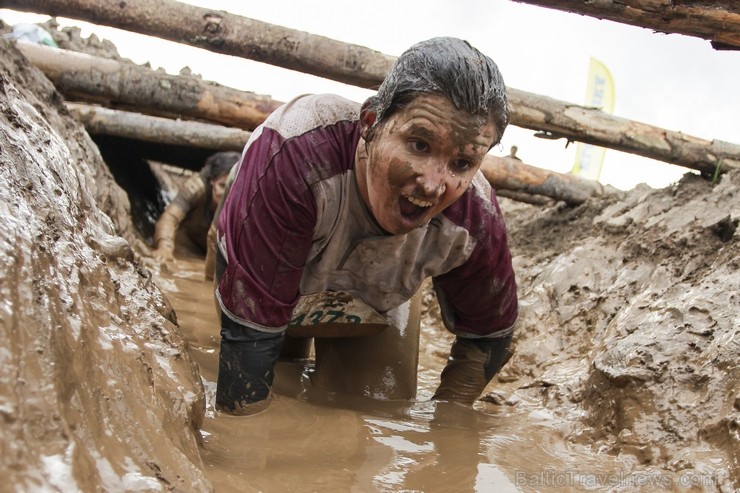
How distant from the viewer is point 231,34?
3740 mm

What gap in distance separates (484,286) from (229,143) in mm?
3874

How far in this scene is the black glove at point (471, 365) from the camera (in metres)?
2.73

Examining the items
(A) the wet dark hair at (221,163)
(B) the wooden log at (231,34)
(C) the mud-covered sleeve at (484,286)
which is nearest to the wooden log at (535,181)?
(B) the wooden log at (231,34)

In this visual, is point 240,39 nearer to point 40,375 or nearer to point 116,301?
point 116,301

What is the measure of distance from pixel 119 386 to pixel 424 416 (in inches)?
51.7

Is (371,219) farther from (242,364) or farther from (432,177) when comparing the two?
(242,364)

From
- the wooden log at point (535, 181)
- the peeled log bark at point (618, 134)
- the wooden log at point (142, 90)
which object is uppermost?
the peeled log bark at point (618, 134)

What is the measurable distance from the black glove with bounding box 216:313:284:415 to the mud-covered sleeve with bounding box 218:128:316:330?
41 mm

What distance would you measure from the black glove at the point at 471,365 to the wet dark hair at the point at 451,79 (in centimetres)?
95

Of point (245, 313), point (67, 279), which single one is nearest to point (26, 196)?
point (67, 279)

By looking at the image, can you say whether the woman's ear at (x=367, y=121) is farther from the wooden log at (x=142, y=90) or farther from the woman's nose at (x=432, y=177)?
the wooden log at (x=142, y=90)

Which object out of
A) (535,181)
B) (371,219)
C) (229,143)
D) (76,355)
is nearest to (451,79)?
(371,219)

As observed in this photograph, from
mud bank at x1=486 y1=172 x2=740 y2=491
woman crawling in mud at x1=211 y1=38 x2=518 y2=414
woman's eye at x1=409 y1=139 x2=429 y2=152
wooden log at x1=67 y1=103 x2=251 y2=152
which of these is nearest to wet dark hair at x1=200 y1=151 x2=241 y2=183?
wooden log at x1=67 y1=103 x2=251 y2=152

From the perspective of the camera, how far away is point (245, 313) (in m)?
2.15
